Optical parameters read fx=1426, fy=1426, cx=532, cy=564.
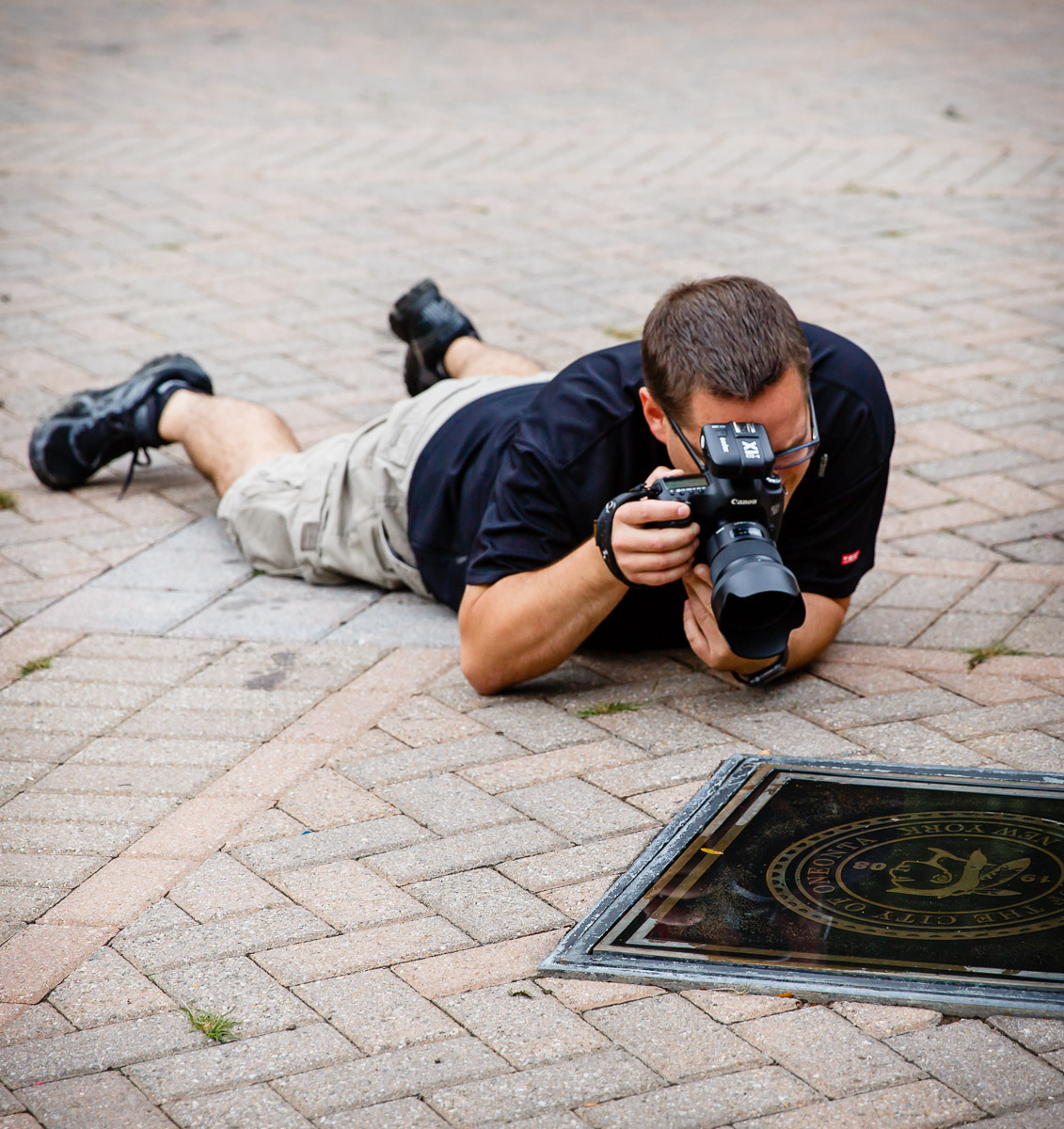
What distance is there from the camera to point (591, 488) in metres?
2.78

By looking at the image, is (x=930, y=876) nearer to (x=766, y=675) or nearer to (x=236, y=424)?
(x=766, y=675)

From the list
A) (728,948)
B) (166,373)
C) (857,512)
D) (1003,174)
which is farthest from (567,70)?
(728,948)

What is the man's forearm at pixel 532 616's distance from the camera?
270 centimetres

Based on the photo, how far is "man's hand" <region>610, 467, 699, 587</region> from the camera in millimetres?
2422

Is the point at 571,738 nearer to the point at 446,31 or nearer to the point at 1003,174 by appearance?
the point at 1003,174

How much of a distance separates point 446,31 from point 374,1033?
34.3 ft

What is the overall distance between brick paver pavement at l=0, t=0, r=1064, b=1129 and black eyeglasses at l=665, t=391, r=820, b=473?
59 centimetres

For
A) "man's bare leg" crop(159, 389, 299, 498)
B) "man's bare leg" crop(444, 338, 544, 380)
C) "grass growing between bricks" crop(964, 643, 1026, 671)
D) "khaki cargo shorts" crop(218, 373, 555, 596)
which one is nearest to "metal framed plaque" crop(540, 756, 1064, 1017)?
"grass growing between bricks" crop(964, 643, 1026, 671)

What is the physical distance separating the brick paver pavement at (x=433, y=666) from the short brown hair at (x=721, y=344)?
74 cm

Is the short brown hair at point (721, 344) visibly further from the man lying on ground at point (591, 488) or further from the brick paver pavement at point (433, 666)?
the brick paver pavement at point (433, 666)

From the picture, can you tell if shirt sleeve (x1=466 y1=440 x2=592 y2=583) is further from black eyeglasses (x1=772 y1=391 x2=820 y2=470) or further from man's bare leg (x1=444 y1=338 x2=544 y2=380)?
man's bare leg (x1=444 y1=338 x2=544 y2=380)

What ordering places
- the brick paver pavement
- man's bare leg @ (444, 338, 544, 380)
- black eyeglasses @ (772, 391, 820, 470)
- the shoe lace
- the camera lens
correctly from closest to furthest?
1. the brick paver pavement
2. the camera lens
3. black eyeglasses @ (772, 391, 820, 470)
4. man's bare leg @ (444, 338, 544, 380)
5. the shoe lace

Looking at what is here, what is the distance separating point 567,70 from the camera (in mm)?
9570

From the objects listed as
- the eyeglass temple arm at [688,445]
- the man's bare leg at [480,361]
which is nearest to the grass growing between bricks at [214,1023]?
the eyeglass temple arm at [688,445]
